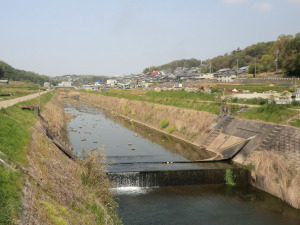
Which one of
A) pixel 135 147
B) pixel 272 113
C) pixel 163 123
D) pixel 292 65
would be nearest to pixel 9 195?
pixel 135 147

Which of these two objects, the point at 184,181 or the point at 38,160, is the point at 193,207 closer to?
the point at 184,181

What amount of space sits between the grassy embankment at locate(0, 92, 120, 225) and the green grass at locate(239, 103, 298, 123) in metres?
21.9

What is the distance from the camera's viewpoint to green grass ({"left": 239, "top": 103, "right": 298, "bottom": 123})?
1284 inches

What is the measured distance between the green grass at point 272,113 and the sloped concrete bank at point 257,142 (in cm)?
103

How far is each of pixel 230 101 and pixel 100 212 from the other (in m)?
39.0

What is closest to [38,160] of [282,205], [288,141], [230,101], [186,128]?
[282,205]

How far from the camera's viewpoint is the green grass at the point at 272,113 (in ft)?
107

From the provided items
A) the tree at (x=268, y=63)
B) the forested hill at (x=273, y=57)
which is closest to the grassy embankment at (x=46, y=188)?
the forested hill at (x=273, y=57)

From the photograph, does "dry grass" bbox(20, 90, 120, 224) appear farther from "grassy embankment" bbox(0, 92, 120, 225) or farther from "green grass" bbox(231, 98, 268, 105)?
"green grass" bbox(231, 98, 268, 105)

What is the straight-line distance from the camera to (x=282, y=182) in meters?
24.2

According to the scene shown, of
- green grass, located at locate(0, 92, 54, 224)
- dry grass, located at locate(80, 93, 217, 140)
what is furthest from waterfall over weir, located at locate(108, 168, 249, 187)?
dry grass, located at locate(80, 93, 217, 140)

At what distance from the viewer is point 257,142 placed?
103ft

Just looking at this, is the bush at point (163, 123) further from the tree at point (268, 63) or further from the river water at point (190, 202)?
the tree at point (268, 63)

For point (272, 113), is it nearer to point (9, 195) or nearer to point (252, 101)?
point (252, 101)
